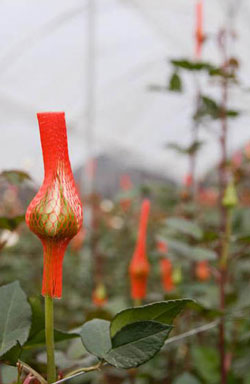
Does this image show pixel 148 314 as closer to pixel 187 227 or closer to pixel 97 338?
pixel 97 338

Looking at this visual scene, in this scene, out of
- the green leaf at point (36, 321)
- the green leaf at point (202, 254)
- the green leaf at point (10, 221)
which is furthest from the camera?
the green leaf at point (202, 254)

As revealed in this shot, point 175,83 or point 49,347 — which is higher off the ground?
point 175,83

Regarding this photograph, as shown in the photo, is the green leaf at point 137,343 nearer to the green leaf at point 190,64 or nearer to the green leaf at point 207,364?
the green leaf at point 207,364

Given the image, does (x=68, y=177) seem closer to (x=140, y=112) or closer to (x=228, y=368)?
(x=228, y=368)

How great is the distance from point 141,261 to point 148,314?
400 mm

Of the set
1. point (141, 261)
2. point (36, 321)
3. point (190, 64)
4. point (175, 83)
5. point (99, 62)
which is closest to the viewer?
point (36, 321)

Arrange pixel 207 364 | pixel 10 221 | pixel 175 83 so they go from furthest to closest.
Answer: pixel 175 83, pixel 207 364, pixel 10 221

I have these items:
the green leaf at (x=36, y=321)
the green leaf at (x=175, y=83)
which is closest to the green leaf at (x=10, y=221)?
the green leaf at (x=36, y=321)

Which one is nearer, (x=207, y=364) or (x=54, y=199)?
(x=54, y=199)

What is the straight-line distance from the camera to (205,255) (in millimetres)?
847

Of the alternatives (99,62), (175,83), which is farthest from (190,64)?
(99,62)

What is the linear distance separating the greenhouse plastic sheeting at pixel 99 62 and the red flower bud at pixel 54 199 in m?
5.02

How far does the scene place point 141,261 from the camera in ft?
2.62

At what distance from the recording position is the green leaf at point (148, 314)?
0.39 metres
